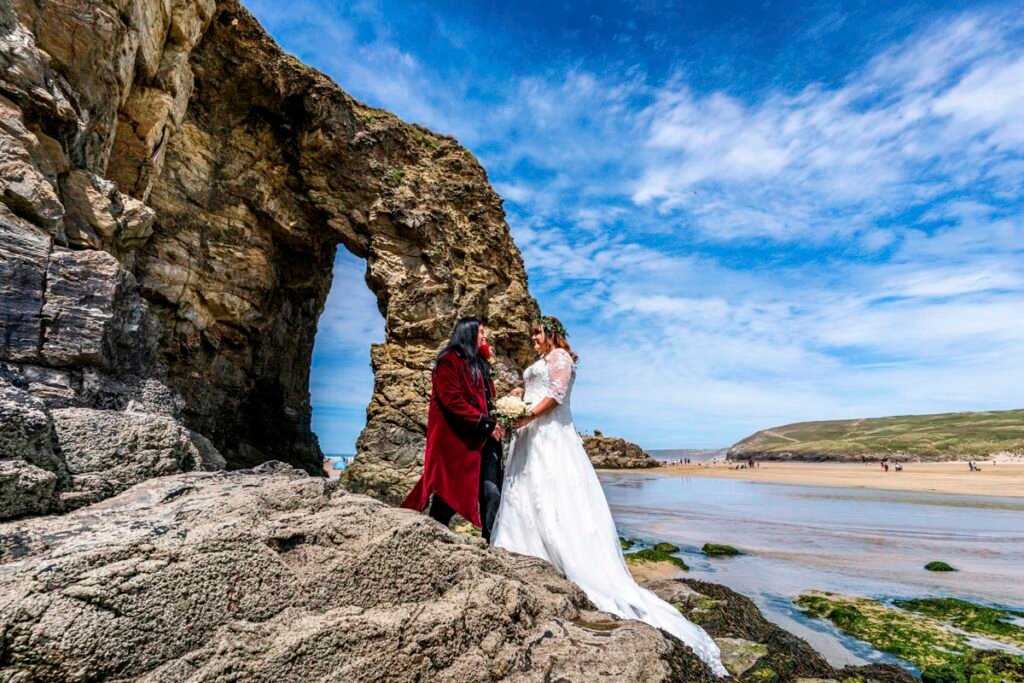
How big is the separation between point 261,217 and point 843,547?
18.6m

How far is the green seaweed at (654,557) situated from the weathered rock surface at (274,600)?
5025 mm

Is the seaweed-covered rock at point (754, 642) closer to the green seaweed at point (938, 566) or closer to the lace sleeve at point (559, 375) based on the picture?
the lace sleeve at point (559, 375)

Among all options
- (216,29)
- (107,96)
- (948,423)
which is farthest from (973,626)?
(948,423)

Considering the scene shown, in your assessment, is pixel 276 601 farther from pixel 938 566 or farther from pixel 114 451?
pixel 938 566

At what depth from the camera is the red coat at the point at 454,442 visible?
481 cm

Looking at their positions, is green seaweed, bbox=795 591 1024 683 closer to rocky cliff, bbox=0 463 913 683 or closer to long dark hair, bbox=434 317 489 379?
rocky cliff, bbox=0 463 913 683

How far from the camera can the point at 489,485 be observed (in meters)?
5.23

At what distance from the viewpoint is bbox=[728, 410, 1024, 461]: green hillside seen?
56781 mm

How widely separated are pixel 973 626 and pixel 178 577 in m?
7.17

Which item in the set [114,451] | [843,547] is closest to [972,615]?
[843,547]

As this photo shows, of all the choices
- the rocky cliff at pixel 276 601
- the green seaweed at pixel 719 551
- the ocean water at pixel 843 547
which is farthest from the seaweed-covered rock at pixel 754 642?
the green seaweed at pixel 719 551

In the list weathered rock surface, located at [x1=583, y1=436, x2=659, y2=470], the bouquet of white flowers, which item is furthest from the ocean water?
weathered rock surface, located at [x1=583, y1=436, x2=659, y2=470]

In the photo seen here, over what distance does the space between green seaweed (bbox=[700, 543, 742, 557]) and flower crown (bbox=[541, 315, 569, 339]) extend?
5524 mm

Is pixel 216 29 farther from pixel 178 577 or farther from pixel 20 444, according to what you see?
pixel 178 577
